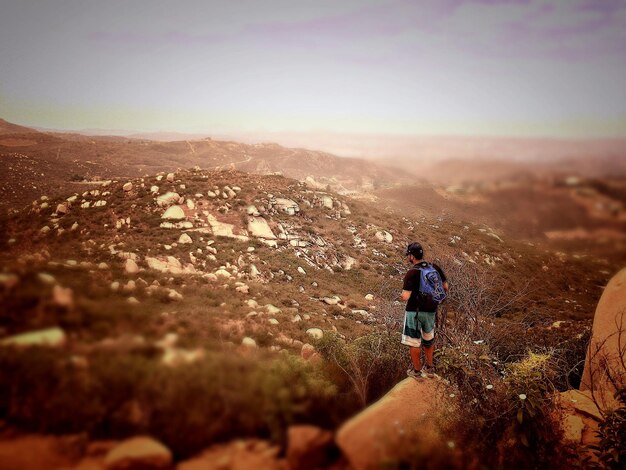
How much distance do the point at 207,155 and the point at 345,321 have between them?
66.4 meters

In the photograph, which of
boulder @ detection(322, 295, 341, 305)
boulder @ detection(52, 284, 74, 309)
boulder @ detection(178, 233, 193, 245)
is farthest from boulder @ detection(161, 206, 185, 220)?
boulder @ detection(52, 284, 74, 309)

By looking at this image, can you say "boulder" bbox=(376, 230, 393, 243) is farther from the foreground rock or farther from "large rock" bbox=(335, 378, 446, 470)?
the foreground rock

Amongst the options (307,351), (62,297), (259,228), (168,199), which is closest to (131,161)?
(168,199)

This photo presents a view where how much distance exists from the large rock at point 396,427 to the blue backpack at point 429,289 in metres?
1.26

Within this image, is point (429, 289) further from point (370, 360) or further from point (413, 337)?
point (370, 360)

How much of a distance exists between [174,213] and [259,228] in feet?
17.1

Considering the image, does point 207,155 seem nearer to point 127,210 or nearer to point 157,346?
point 127,210

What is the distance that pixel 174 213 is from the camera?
16.7 meters

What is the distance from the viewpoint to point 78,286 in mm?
2699

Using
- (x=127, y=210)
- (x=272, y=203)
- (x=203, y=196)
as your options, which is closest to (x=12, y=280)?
(x=127, y=210)

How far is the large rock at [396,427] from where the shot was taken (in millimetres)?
2213

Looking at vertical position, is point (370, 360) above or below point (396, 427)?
below

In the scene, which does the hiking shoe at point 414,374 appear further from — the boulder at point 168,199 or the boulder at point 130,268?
the boulder at point 168,199

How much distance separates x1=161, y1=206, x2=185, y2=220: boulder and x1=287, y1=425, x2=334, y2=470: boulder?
16.6 m
